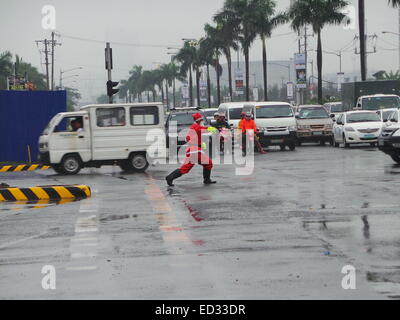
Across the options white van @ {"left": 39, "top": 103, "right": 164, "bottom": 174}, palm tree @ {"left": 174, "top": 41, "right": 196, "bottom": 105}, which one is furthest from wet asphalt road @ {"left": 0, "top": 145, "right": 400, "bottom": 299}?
palm tree @ {"left": 174, "top": 41, "right": 196, "bottom": 105}

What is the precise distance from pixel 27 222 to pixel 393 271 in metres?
7.39

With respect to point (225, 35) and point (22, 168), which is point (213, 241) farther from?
point (225, 35)

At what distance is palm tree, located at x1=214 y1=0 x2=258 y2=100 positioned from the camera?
83.6 metres

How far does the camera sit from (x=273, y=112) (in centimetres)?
3784

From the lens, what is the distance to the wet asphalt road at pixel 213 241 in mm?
8633

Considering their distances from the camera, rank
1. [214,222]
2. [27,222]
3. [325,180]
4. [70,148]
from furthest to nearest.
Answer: [70,148], [325,180], [27,222], [214,222]

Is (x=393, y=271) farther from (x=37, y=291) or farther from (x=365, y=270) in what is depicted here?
(x=37, y=291)

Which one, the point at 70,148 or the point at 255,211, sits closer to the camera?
the point at 255,211

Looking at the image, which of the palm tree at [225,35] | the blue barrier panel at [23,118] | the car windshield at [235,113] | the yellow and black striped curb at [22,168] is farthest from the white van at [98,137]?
the palm tree at [225,35]

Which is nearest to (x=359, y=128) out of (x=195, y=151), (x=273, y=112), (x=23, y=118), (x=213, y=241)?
(x=273, y=112)

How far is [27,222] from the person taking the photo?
14.9 meters

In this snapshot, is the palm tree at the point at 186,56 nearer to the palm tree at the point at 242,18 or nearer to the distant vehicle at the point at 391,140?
the palm tree at the point at 242,18

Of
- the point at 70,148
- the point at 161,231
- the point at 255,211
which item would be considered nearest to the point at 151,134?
the point at 70,148

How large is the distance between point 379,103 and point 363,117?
266 inches
